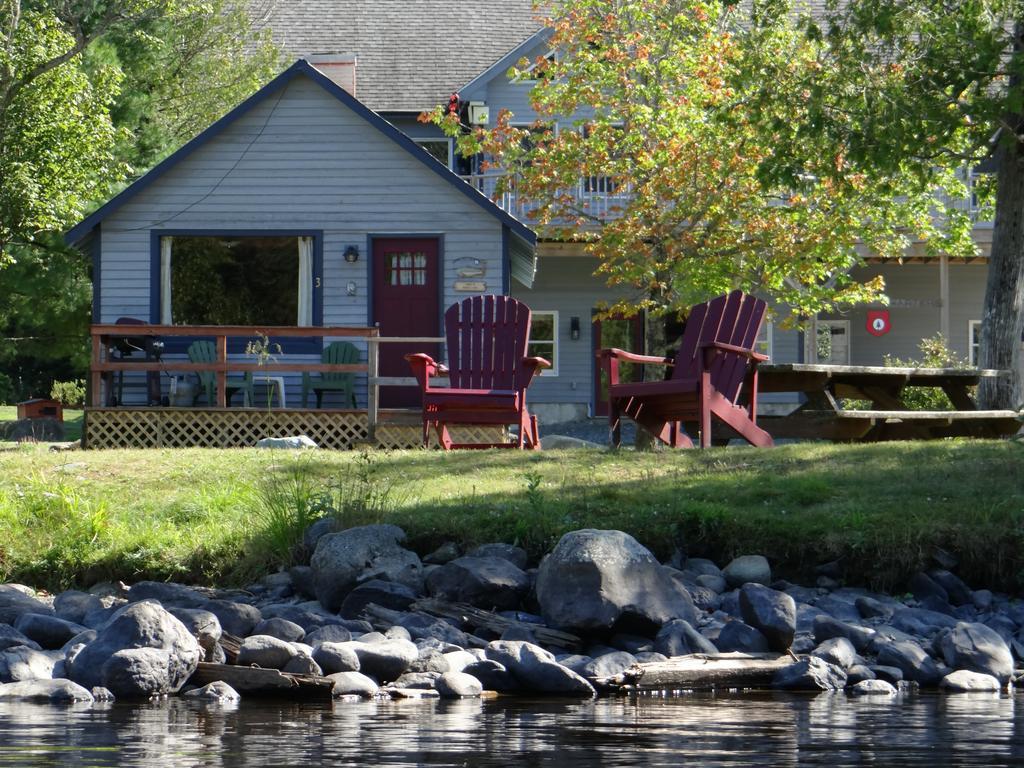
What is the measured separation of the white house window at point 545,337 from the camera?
71.0 feet

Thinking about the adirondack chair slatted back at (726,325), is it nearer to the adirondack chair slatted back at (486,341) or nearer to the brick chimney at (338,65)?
the adirondack chair slatted back at (486,341)

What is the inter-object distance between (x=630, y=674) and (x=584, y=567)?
0.70 meters

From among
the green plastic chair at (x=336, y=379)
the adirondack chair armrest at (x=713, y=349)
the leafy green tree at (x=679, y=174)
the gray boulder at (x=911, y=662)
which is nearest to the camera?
the gray boulder at (x=911, y=662)

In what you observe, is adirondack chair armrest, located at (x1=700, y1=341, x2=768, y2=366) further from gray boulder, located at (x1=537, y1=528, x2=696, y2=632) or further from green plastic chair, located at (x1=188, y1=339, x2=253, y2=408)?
green plastic chair, located at (x1=188, y1=339, x2=253, y2=408)

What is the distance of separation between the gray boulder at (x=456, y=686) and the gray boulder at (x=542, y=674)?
0.62 ft

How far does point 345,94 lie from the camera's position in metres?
16.0

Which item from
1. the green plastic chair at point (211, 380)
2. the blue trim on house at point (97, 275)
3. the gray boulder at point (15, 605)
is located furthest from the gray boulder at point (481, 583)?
the blue trim on house at point (97, 275)

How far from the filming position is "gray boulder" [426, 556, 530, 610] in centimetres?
689

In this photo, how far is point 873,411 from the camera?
33.8ft

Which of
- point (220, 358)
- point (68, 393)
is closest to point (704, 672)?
point (220, 358)

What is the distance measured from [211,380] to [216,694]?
32.4 ft

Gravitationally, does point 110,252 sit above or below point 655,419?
above

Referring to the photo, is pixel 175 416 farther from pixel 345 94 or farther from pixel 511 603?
pixel 511 603

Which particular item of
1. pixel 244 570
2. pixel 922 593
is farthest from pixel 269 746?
pixel 922 593
